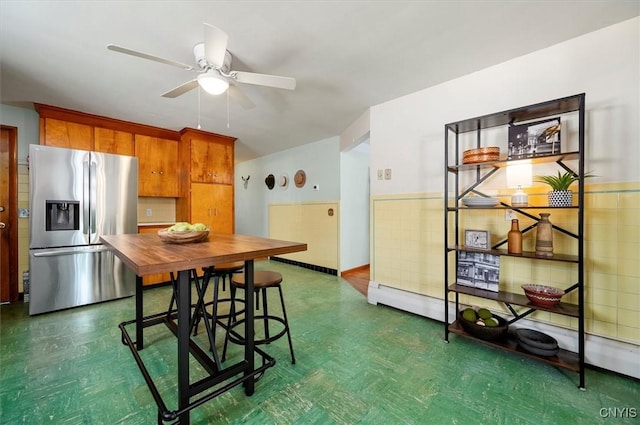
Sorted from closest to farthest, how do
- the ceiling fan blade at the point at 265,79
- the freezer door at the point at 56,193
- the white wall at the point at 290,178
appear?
1. the ceiling fan blade at the point at 265,79
2. the freezer door at the point at 56,193
3. the white wall at the point at 290,178

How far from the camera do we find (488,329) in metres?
2.08

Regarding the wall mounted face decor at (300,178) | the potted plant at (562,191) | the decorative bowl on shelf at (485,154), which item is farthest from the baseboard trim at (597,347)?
the wall mounted face decor at (300,178)

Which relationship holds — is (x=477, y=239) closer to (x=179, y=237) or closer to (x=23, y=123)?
(x=179, y=237)

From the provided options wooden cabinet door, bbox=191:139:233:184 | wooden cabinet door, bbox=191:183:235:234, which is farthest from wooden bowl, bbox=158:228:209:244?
wooden cabinet door, bbox=191:139:233:184

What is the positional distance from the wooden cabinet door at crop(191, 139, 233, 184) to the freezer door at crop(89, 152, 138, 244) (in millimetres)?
876

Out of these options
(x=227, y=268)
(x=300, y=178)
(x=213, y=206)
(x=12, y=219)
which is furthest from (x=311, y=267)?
(x=12, y=219)

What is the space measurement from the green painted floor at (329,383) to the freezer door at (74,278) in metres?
0.38

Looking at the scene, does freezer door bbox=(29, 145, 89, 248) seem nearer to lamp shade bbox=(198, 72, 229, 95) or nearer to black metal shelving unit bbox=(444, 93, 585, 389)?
lamp shade bbox=(198, 72, 229, 95)

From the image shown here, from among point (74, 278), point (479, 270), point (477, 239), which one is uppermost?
point (477, 239)

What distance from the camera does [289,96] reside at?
2.97 m

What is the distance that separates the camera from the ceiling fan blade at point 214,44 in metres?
1.56

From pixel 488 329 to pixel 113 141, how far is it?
5000 millimetres

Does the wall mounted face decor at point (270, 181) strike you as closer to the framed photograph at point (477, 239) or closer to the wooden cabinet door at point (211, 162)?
the wooden cabinet door at point (211, 162)

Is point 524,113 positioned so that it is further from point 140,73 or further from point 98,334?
point 98,334
